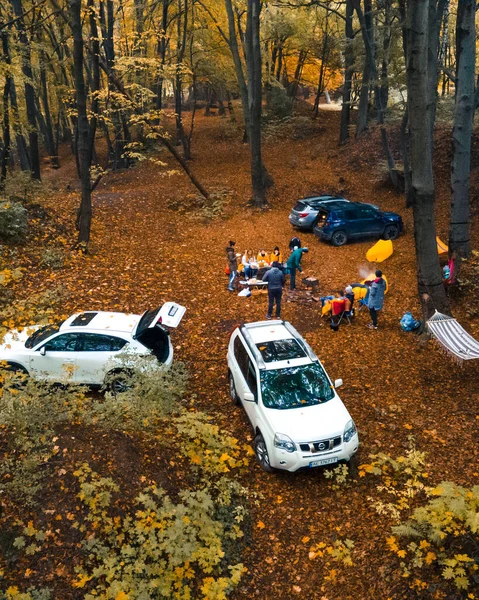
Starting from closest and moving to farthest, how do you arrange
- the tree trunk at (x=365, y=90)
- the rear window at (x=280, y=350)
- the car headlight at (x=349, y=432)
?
the car headlight at (x=349, y=432), the rear window at (x=280, y=350), the tree trunk at (x=365, y=90)

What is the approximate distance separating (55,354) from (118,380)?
137cm

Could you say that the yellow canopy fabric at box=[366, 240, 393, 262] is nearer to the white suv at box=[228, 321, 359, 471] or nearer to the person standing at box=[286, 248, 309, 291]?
the person standing at box=[286, 248, 309, 291]

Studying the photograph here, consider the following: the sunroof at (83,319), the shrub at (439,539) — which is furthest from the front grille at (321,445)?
the sunroof at (83,319)

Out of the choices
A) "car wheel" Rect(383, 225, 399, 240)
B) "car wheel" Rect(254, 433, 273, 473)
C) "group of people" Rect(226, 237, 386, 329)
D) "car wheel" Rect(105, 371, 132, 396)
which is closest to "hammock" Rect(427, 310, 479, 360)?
"group of people" Rect(226, 237, 386, 329)

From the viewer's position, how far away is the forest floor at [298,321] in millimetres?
6309

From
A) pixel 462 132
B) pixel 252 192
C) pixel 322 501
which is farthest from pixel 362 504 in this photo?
pixel 252 192

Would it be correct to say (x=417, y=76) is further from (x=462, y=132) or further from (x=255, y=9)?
(x=255, y=9)

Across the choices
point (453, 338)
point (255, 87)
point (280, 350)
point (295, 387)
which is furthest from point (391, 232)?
point (295, 387)

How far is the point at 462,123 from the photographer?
1291cm

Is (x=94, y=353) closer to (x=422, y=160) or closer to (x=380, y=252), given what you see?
(x=422, y=160)

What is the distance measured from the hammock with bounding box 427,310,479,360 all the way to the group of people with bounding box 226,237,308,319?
3999 mm

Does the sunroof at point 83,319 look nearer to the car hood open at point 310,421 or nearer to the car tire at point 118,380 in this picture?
the car tire at point 118,380

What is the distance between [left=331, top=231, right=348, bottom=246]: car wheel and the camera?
18.0 m

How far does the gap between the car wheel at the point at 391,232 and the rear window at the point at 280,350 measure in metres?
11.4
